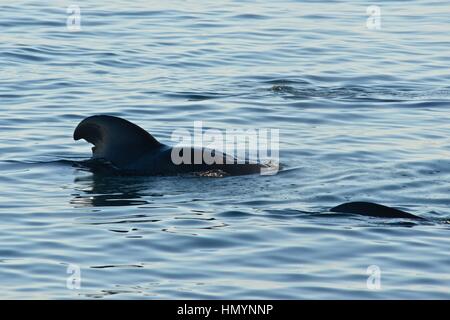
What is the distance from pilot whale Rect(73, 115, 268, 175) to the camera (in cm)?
1446

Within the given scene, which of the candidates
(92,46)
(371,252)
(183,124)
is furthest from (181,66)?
(371,252)

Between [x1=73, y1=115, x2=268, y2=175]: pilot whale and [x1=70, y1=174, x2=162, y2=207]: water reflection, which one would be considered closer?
[x1=70, y1=174, x2=162, y2=207]: water reflection

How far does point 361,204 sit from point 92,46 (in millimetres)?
12079

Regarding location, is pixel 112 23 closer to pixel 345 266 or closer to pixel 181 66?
pixel 181 66

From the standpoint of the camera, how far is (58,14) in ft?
90.5

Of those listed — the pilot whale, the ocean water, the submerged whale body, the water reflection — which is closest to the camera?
the ocean water

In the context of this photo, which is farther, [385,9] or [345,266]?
[385,9]

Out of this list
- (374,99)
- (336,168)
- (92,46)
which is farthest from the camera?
(92,46)

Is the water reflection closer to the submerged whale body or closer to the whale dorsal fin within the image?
the whale dorsal fin

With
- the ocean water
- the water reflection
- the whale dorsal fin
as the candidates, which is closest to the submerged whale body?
the ocean water

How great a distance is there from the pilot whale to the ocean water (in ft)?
0.75

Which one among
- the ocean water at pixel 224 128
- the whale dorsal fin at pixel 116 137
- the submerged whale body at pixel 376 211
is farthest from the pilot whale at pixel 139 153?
the submerged whale body at pixel 376 211

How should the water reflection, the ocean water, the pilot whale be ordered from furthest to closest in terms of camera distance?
the pilot whale < the water reflection < the ocean water

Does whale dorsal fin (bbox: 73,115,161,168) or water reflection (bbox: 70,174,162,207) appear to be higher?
whale dorsal fin (bbox: 73,115,161,168)
